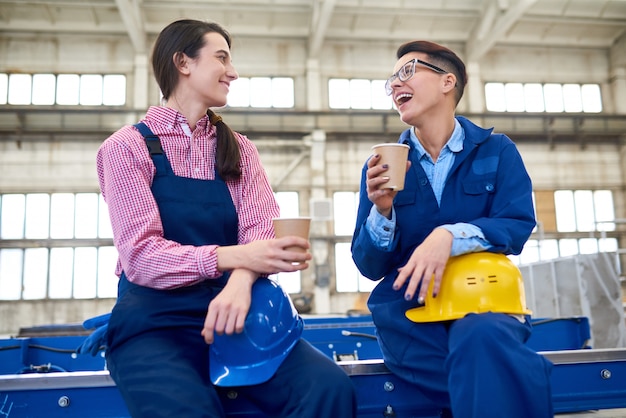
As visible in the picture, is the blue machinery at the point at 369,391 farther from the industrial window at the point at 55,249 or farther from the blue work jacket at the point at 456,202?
the industrial window at the point at 55,249

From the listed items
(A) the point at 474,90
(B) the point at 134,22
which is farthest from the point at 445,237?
(A) the point at 474,90

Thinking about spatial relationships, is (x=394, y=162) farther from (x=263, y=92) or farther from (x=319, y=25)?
(x=263, y=92)

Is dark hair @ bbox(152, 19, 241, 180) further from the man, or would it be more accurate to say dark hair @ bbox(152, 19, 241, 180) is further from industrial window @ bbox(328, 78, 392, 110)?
industrial window @ bbox(328, 78, 392, 110)

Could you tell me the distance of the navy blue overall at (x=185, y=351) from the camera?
1420 mm

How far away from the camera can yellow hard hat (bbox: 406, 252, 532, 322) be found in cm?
162

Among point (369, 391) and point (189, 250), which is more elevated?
point (189, 250)

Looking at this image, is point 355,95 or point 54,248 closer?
point 54,248

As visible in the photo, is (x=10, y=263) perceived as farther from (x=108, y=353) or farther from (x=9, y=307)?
(x=108, y=353)

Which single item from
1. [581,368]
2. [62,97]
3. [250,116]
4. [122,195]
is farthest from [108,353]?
[62,97]

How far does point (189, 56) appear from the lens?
1.87 m

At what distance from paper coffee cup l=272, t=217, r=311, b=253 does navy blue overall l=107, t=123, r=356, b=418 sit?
0.30m

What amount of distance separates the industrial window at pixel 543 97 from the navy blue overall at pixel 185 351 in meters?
13.6

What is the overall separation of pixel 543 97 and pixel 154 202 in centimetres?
1461

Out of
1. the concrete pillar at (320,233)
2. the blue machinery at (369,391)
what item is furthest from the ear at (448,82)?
the concrete pillar at (320,233)
